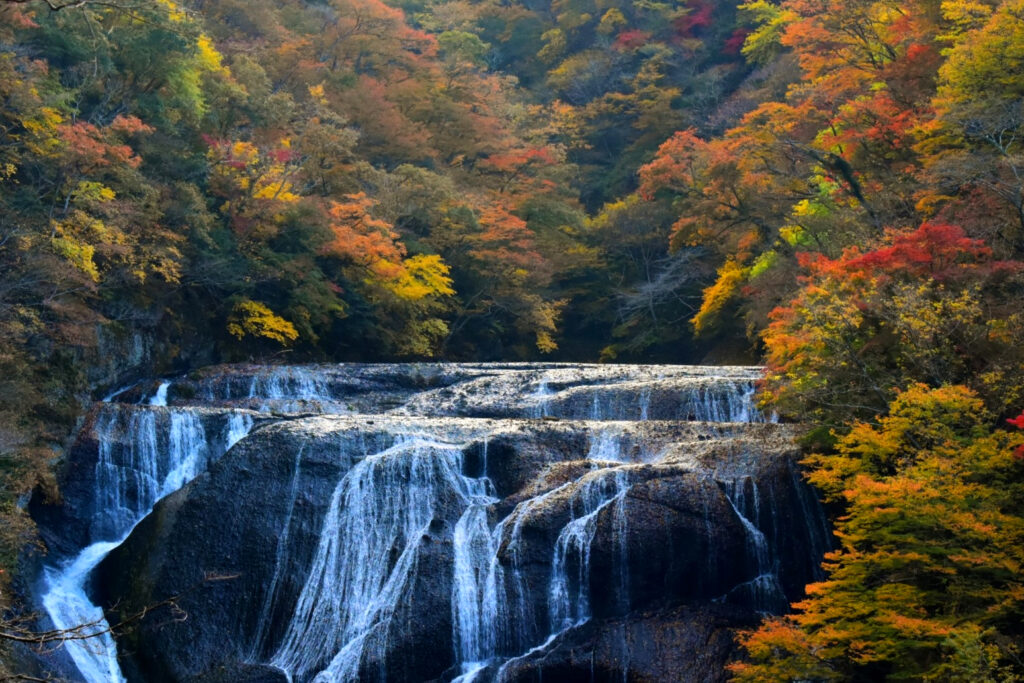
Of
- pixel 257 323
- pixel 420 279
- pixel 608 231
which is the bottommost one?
pixel 257 323

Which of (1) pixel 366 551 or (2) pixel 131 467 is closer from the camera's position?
(1) pixel 366 551

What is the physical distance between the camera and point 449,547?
514 inches

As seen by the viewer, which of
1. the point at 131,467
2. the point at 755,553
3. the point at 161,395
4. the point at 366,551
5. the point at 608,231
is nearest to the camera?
the point at 755,553

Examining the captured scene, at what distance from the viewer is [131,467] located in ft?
49.3

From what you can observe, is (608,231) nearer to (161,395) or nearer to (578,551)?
(161,395)

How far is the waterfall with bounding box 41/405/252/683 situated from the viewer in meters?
13.8

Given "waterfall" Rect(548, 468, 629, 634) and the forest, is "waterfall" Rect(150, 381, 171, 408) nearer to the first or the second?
the forest

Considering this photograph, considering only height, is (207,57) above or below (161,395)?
above

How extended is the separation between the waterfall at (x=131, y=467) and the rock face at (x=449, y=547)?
0.15ft

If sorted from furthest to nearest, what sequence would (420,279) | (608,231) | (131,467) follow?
(608,231) < (420,279) < (131,467)

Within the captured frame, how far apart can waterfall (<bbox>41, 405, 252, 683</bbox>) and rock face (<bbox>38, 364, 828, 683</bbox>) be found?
0.15 feet

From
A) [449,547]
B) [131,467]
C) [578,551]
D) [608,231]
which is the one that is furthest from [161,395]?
[608,231]

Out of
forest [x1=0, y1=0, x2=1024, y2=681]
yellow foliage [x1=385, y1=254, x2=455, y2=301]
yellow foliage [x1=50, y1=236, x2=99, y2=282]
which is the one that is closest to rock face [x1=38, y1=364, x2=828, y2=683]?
forest [x1=0, y1=0, x2=1024, y2=681]

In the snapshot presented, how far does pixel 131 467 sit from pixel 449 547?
19.3 feet
